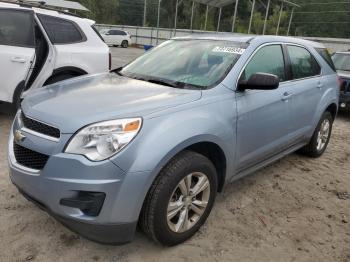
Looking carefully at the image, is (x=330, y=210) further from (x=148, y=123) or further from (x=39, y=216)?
(x=39, y=216)

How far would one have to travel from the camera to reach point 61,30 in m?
5.84

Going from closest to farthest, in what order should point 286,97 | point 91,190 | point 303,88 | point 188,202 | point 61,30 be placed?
point 91,190 → point 188,202 → point 286,97 → point 303,88 → point 61,30

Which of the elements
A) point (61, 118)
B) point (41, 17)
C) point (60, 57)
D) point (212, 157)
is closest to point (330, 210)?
point (212, 157)

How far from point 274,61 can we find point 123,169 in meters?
2.35

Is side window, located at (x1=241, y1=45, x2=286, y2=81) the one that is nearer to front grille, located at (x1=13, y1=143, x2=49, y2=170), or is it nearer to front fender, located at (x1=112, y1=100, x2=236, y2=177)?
front fender, located at (x1=112, y1=100, x2=236, y2=177)

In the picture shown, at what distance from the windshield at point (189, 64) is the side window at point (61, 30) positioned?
7.12ft

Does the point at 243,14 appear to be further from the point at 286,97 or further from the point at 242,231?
the point at 242,231

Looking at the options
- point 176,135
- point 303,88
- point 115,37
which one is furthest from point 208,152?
point 115,37

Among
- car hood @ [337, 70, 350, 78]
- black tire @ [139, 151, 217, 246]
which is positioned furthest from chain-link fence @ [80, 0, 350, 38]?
black tire @ [139, 151, 217, 246]

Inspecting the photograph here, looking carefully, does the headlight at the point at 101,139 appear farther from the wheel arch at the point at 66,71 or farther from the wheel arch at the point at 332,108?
the wheel arch at the point at 332,108

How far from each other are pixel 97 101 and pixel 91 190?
74cm

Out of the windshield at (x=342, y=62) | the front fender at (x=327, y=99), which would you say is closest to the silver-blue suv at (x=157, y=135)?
the front fender at (x=327, y=99)

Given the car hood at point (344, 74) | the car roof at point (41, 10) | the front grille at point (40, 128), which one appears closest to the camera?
the front grille at point (40, 128)

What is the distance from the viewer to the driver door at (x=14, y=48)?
201 inches
